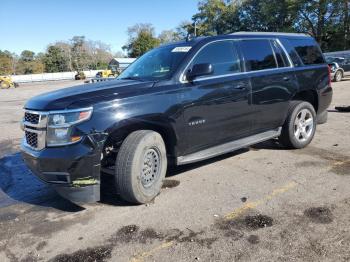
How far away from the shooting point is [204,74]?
466cm

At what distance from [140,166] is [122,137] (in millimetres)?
484

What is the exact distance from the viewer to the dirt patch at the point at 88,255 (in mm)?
3330

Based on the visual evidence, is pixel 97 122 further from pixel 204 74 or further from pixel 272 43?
pixel 272 43

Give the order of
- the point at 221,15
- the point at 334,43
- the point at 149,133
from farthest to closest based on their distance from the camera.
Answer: the point at 221,15 < the point at 334,43 < the point at 149,133

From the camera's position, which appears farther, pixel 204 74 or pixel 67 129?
pixel 204 74

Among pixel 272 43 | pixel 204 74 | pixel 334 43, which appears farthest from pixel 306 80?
pixel 334 43

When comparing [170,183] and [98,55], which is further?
[98,55]

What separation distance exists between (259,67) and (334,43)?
4969 centimetres

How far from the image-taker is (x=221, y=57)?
5.23m

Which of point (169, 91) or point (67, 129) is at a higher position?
point (169, 91)

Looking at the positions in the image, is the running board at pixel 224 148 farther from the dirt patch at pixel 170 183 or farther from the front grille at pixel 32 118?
the front grille at pixel 32 118

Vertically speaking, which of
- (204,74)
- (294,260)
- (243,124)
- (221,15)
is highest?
(221,15)

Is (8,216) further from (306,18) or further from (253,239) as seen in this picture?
(306,18)

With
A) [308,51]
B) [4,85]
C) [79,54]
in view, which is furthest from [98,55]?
[308,51]
